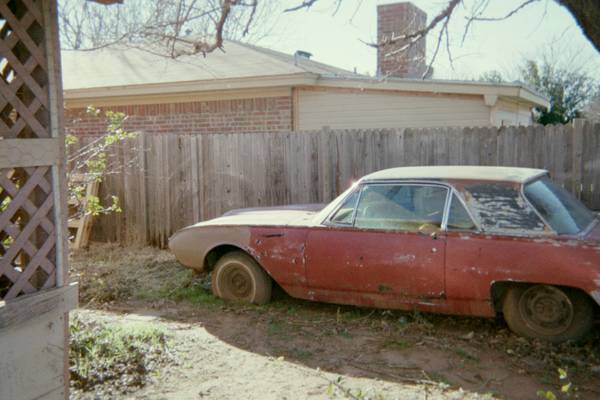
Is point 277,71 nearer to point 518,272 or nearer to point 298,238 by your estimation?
point 298,238

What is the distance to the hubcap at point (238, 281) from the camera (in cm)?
649

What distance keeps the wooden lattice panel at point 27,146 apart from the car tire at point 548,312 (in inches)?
149

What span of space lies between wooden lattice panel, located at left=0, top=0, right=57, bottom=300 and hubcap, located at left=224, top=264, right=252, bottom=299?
112 inches

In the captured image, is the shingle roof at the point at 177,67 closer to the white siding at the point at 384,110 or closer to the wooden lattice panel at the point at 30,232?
the white siding at the point at 384,110

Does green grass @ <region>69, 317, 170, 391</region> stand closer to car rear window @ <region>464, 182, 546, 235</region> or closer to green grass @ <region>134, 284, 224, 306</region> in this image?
green grass @ <region>134, 284, 224, 306</region>

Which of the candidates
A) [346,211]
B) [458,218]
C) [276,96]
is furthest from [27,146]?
[276,96]

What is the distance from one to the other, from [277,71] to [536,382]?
7581 mm

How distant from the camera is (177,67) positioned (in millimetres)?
12570

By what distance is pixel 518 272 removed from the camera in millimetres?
5066

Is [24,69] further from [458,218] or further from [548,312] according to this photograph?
[548,312]

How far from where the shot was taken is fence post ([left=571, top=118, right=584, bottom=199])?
23.9 ft

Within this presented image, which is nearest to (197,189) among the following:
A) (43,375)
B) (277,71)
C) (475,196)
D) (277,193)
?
(277,193)

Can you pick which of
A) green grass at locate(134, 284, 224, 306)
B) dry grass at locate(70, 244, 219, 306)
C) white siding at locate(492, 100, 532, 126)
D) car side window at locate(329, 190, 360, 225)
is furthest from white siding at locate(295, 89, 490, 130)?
green grass at locate(134, 284, 224, 306)

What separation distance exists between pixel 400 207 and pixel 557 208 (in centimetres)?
140
